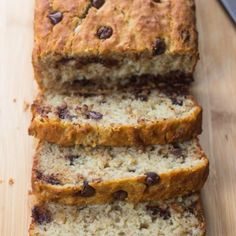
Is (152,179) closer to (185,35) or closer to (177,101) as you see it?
(177,101)

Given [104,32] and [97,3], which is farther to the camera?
[97,3]

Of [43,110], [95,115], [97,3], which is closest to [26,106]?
[43,110]

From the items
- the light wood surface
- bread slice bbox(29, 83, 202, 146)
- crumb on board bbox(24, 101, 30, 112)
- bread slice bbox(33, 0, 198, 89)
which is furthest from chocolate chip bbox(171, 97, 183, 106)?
crumb on board bbox(24, 101, 30, 112)

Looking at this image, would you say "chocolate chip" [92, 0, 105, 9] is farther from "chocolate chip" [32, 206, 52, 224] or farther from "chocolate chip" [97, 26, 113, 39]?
"chocolate chip" [32, 206, 52, 224]

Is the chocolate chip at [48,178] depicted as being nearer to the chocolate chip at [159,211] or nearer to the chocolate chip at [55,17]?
the chocolate chip at [159,211]

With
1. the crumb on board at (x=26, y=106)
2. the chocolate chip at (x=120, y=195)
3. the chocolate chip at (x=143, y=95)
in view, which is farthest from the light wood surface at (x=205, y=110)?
the chocolate chip at (x=120, y=195)
